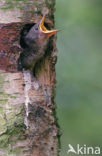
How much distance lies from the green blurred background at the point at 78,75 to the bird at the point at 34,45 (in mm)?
1558

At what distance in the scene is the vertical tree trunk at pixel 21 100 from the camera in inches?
97.9

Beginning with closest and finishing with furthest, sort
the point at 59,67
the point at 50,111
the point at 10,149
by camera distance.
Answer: the point at 10,149
the point at 50,111
the point at 59,67

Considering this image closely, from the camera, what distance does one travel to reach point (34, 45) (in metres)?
2.98

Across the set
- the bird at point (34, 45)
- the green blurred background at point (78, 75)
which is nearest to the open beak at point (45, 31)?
the bird at point (34, 45)

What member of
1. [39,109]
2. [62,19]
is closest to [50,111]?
[39,109]

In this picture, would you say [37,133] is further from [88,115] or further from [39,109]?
[88,115]

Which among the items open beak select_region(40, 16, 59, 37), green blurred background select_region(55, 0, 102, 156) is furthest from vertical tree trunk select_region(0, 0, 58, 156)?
green blurred background select_region(55, 0, 102, 156)

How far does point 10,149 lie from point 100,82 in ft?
7.38

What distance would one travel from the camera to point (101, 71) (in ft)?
15.6

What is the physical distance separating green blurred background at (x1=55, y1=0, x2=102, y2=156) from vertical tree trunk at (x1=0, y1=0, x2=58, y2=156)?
184 centimetres

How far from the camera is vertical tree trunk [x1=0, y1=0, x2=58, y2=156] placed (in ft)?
8.16

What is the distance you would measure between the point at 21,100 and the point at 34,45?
23.1 inches

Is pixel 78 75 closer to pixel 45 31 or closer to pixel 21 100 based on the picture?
pixel 45 31

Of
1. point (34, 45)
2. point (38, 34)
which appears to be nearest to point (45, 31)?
point (38, 34)
